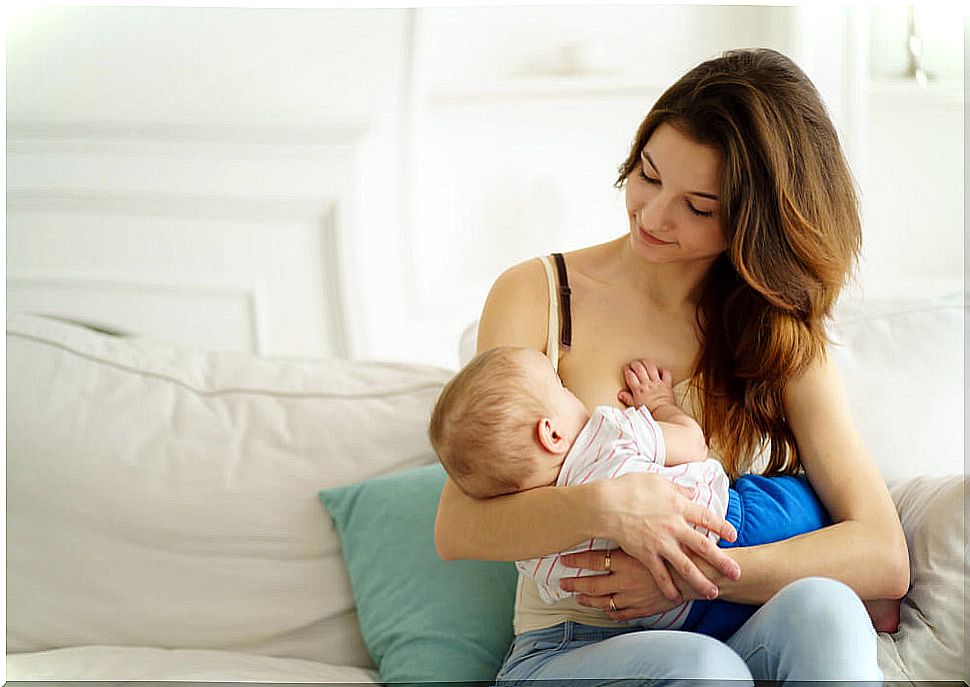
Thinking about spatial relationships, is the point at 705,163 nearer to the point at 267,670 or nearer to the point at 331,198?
the point at 267,670

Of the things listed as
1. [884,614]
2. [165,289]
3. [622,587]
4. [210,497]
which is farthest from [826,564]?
[165,289]

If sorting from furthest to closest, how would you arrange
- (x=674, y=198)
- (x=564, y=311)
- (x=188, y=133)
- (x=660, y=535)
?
1. (x=188, y=133)
2. (x=564, y=311)
3. (x=674, y=198)
4. (x=660, y=535)

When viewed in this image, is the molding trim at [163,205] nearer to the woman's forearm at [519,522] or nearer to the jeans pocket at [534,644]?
the woman's forearm at [519,522]

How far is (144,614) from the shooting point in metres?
1.65

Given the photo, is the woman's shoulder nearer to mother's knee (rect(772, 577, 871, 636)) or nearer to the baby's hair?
the baby's hair

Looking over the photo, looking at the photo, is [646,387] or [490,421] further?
[646,387]

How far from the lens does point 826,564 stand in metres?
1.32

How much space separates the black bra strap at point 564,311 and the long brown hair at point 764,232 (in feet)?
0.55

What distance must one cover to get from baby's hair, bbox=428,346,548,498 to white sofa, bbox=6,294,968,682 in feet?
1.41

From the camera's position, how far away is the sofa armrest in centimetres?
131

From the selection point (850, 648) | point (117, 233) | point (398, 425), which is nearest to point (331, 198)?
point (117, 233)

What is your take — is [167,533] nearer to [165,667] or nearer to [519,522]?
[165,667]

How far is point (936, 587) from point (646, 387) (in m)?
0.46

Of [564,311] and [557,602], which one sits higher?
[564,311]
